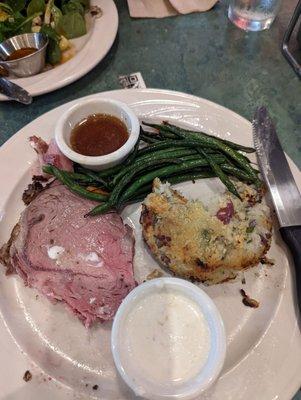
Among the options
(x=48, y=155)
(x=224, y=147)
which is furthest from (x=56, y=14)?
(x=224, y=147)

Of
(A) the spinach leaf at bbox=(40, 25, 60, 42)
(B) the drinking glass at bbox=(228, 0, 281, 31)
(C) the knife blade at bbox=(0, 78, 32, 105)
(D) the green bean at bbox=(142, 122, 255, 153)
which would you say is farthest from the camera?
(B) the drinking glass at bbox=(228, 0, 281, 31)

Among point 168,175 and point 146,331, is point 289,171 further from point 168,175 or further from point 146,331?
point 146,331

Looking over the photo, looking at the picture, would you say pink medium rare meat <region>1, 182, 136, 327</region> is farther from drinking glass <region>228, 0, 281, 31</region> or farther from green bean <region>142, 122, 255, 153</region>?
drinking glass <region>228, 0, 281, 31</region>

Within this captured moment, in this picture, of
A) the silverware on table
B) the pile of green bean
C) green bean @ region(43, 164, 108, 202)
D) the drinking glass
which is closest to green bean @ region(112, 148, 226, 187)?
the pile of green bean

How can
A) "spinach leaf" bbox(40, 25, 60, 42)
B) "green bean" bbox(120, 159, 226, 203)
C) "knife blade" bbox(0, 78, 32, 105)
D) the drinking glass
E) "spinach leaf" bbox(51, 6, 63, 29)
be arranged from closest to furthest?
"green bean" bbox(120, 159, 226, 203), "knife blade" bbox(0, 78, 32, 105), "spinach leaf" bbox(40, 25, 60, 42), "spinach leaf" bbox(51, 6, 63, 29), the drinking glass

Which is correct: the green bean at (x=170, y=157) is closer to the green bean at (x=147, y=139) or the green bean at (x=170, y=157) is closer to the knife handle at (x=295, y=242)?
the green bean at (x=147, y=139)

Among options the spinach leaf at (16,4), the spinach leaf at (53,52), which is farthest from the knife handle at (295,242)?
the spinach leaf at (16,4)

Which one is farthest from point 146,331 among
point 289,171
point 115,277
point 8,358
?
point 289,171

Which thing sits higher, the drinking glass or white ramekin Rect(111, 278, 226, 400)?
the drinking glass
